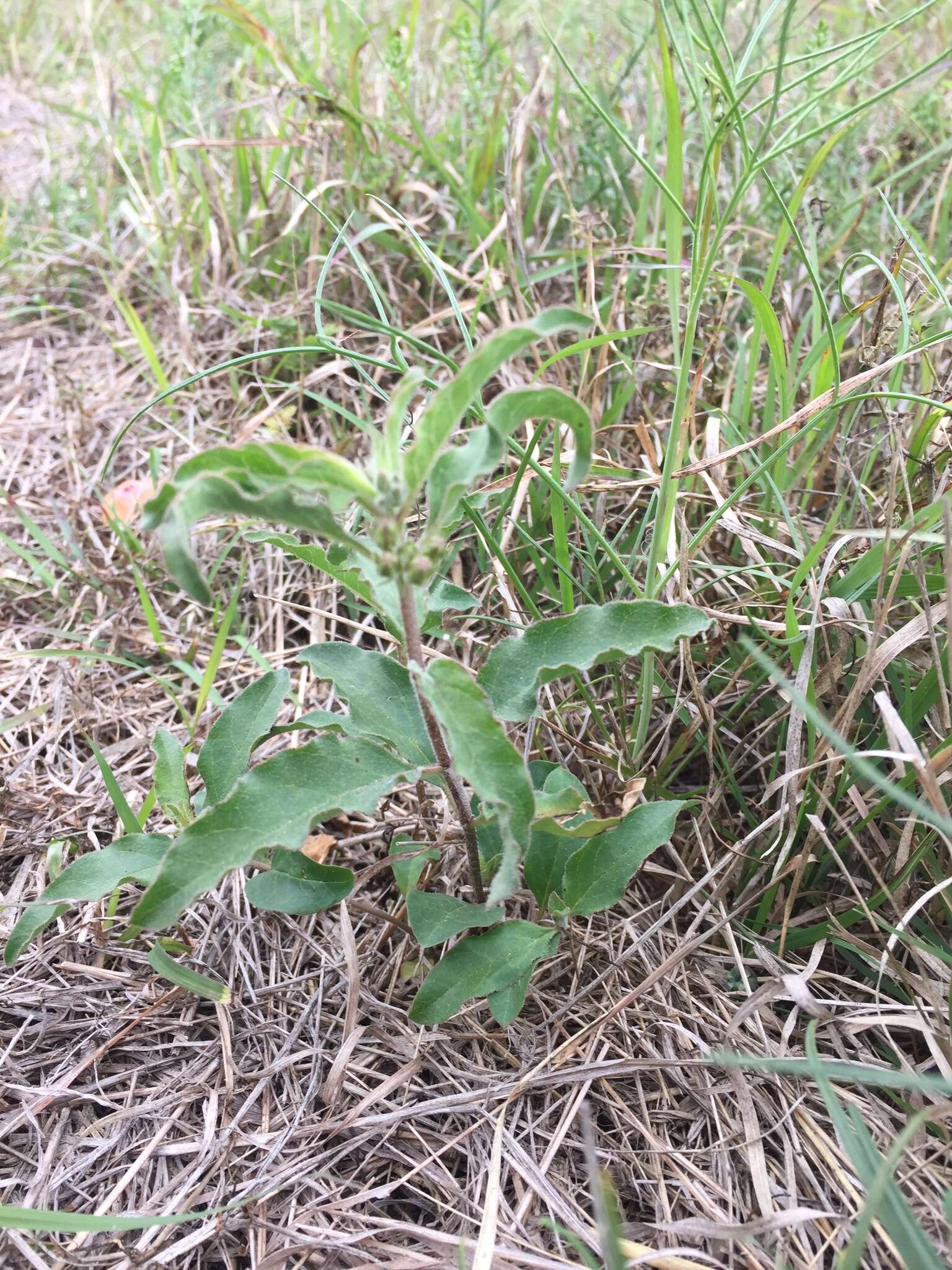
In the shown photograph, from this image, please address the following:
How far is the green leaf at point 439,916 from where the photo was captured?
3.76 feet

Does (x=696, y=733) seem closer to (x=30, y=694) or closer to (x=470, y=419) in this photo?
(x=470, y=419)

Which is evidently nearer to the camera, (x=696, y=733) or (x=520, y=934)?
(x=520, y=934)

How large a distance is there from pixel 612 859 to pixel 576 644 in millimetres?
319

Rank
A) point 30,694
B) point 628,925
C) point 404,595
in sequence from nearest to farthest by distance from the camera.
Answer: point 404,595, point 628,925, point 30,694

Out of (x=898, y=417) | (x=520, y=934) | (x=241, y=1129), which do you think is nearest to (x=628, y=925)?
(x=520, y=934)

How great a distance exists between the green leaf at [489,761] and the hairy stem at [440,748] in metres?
0.06

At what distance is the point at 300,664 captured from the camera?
1789 mm

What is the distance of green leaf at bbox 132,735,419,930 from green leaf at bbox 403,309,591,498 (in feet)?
1.10

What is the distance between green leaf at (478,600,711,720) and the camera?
109 cm

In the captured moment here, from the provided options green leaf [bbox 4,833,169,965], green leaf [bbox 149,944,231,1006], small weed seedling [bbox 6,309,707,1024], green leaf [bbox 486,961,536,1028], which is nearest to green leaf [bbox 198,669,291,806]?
small weed seedling [bbox 6,309,707,1024]

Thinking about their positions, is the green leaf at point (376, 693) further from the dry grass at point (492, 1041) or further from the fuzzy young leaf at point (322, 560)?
the dry grass at point (492, 1041)

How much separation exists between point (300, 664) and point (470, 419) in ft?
2.10

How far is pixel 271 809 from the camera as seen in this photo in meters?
1.02

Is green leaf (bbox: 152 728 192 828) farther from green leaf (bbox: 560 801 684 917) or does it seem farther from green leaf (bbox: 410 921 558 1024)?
green leaf (bbox: 560 801 684 917)
